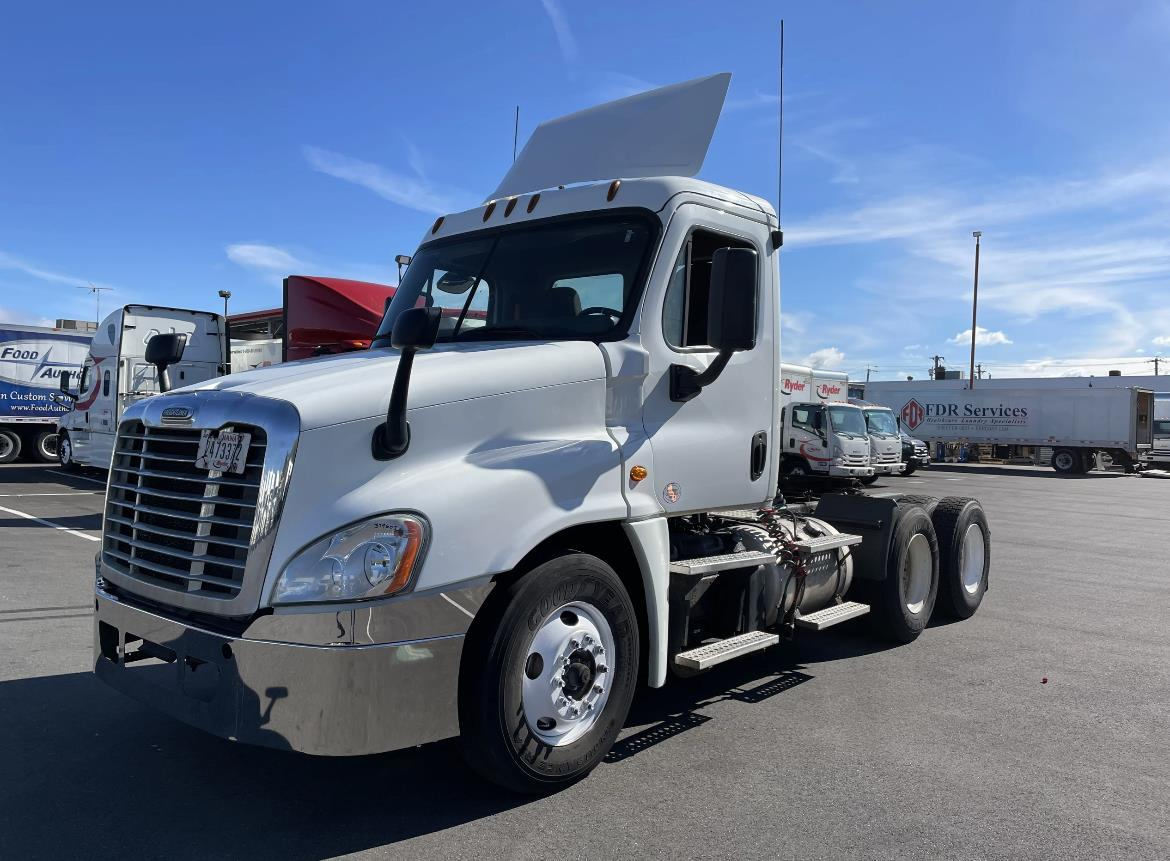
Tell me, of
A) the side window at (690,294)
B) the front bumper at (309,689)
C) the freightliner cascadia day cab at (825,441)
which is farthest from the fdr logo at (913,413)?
the front bumper at (309,689)

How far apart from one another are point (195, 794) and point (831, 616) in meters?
3.87

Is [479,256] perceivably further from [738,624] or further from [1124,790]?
[1124,790]

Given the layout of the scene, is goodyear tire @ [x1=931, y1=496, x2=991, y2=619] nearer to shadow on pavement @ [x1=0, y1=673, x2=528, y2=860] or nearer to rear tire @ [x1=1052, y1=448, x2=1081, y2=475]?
shadow on pavement @ [x1=0, y1=673, x2=528, y2=860]

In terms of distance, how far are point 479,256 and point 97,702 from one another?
3.26 m

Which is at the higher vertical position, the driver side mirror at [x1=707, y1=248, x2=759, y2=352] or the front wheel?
the driver side mirror at [x1=707, y1=248, x2=759, y2=352]

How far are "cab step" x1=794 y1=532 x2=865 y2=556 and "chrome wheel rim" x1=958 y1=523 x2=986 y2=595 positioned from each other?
5.39 ft

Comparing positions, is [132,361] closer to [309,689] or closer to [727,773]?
[309,689]

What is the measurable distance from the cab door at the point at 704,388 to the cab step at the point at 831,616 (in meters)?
0.96

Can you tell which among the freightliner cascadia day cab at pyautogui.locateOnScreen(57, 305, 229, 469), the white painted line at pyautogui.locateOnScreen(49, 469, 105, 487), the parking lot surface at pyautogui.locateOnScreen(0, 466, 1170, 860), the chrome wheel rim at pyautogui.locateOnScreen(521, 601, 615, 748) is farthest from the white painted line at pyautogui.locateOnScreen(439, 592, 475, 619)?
the white painted line at pyautogui.locateOnScreen(49, 469, 105, 487)

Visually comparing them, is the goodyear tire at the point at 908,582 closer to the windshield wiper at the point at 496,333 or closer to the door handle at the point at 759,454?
the door handle at the point at 759,454

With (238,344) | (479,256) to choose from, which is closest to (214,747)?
(479,256)

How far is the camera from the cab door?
4480 mm

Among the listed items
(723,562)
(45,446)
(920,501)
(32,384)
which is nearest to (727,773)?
(723,562)

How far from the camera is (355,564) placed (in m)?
3.32
